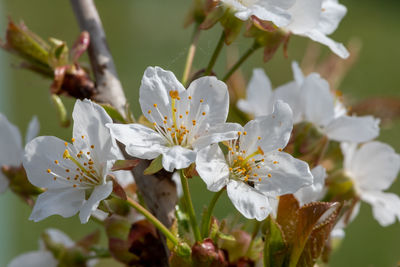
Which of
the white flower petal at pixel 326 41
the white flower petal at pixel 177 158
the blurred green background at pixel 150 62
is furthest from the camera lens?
the blurred green background at pixel 150 62

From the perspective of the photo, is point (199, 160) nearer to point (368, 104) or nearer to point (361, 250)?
point (368, 104)

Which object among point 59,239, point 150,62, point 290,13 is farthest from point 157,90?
point 150,62

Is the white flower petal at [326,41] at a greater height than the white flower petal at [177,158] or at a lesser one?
greater

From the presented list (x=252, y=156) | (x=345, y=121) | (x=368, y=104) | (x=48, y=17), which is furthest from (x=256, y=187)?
(x=48, y=17)

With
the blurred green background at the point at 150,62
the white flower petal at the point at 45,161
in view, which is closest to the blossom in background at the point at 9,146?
the white flower petal at the point at 45,161

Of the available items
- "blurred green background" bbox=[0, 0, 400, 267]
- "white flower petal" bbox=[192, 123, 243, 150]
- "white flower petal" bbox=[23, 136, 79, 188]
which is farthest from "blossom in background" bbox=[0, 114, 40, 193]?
"blurred green background" bbox=[0, 0, 400, 267]

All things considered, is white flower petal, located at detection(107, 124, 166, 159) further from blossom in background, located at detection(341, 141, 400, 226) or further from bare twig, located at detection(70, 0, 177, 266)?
blossom in background, located at detection(341, 141, 400, 226)

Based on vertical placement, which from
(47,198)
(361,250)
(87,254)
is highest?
(47,198)

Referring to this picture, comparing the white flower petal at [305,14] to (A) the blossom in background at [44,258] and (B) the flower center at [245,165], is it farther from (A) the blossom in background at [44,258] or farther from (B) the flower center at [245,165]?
(A) the blossom in background at [44,258]
